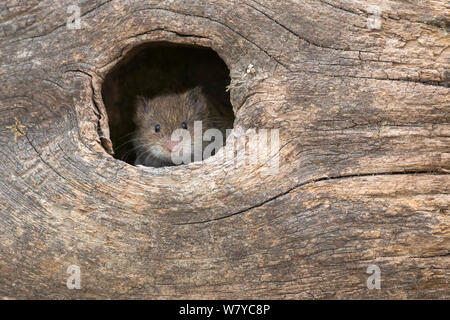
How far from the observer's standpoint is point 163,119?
5031mm

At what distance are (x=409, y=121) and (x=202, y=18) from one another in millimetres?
1685

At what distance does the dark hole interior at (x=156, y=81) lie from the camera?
5137 millimetres

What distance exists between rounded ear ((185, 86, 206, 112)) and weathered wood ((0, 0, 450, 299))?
1.69m

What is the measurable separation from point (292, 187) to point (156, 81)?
2791 millimetres

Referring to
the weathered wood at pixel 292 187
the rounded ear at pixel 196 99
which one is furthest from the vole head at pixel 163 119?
the weathered wood at pixel 292 187

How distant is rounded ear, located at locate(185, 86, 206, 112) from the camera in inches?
201

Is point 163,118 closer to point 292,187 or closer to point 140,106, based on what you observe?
point 140,106

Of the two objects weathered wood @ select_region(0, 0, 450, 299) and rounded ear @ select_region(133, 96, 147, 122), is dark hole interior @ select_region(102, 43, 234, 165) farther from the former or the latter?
weathered wood @ select_region(0, 0, 450, 299)

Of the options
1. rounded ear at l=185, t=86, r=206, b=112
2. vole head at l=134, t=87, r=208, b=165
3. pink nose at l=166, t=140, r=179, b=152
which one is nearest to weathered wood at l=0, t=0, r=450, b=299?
pink nose at l=166, t=140, r=179, b=152

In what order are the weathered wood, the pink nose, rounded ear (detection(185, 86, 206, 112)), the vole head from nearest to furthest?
1. the weathered wood
2. the pink nose
3. the vole head
4. rounded ear (detection(185, 86, 206, 112))

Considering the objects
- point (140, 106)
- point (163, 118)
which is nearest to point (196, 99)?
point (163, 118)

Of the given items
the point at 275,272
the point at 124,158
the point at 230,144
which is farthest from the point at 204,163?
the point at 124,158

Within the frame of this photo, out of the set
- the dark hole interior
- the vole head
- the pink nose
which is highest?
the dark hole interior

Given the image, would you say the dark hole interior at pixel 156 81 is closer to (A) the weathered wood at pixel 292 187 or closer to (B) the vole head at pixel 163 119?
(B) the vole head at pixel 163 119
